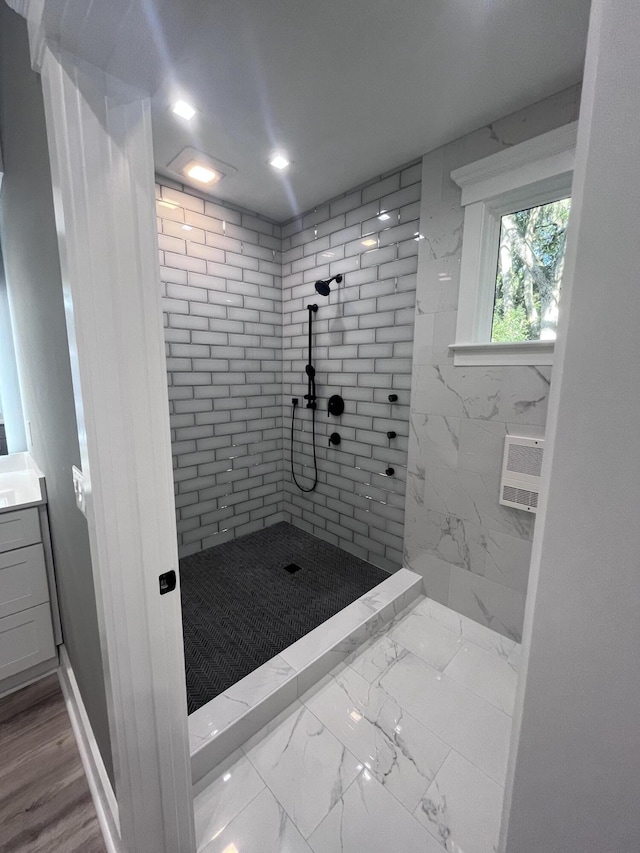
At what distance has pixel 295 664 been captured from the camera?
1.61 meters

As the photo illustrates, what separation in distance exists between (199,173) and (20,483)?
2.19m

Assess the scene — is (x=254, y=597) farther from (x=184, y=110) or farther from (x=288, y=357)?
(x=184, y=110)

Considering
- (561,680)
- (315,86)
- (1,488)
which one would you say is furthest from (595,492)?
(1,488)

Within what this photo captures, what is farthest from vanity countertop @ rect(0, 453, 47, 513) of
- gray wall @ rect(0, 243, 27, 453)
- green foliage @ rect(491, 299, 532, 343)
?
green foliage @ rect(491, 299, 532, 343)

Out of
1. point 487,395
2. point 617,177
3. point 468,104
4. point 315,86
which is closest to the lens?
point 617,177

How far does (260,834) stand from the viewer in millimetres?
1113

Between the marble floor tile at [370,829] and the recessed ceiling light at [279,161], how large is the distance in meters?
3.04

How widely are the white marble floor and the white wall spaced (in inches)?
47.9

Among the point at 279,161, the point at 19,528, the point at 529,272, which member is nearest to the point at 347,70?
the point at 279,161

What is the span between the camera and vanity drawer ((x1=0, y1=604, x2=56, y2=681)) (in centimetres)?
157

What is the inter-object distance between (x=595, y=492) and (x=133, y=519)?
872 mm

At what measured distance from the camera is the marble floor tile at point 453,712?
1354mm

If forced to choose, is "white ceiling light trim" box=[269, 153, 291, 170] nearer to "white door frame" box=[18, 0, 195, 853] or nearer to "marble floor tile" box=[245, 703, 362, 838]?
"white door frame" box=[18, 0, 195, 853]

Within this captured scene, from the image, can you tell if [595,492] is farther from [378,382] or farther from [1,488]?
[1,488]
